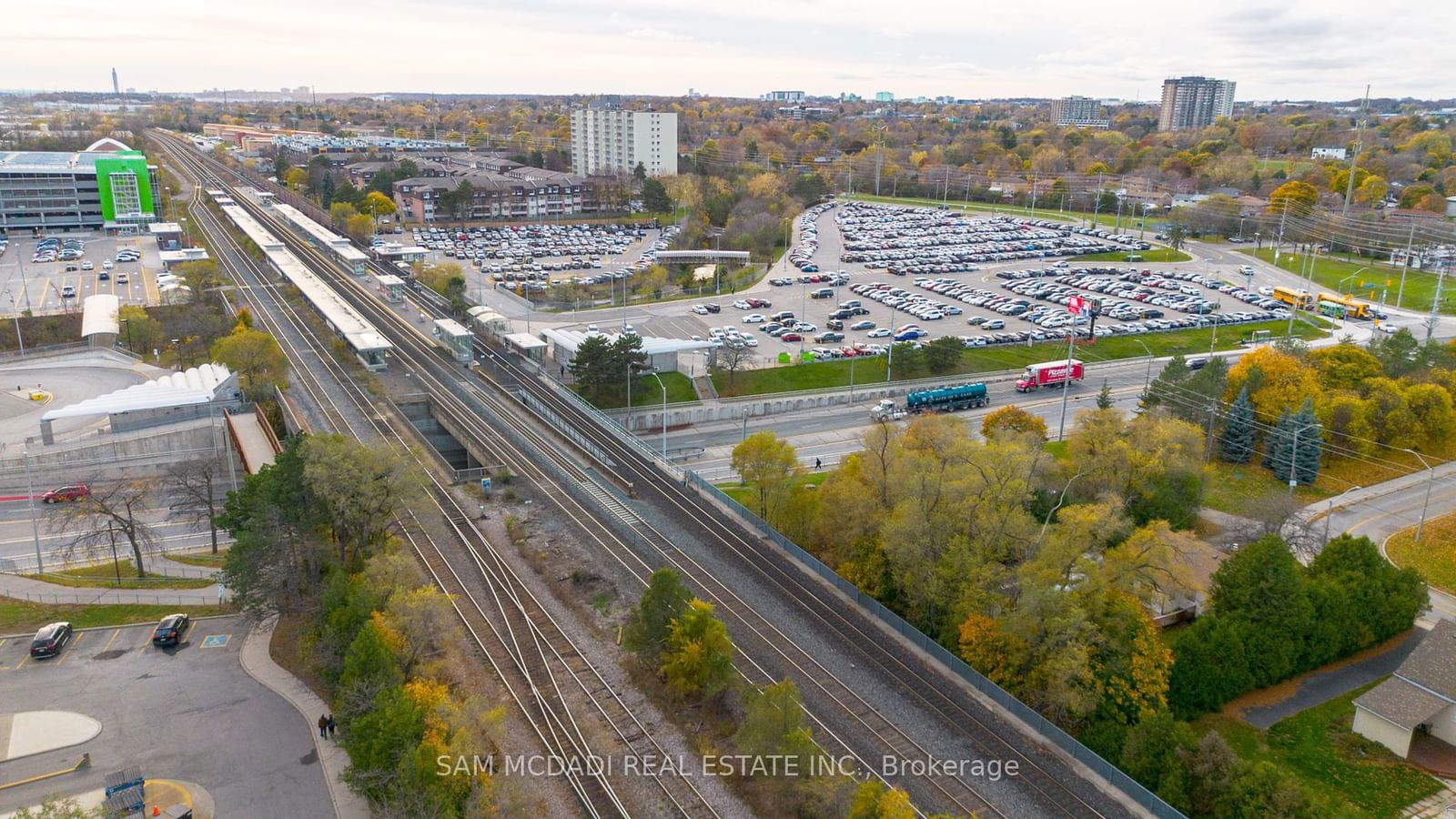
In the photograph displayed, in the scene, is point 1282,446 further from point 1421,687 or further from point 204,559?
point 204,559

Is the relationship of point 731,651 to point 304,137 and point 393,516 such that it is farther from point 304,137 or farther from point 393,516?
point 304,137

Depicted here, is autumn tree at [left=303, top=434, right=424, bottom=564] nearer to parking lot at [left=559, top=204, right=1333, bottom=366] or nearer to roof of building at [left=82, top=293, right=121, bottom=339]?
parking lot at [left=559, top=204, right=1333, bottom=366]

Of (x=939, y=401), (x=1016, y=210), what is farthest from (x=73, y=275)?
(x=1016, y=210)

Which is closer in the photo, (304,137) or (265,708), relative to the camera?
(265,708)

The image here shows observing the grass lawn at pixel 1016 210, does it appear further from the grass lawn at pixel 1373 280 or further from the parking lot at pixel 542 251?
the parking lot at pixel 542 251

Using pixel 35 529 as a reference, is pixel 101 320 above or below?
above

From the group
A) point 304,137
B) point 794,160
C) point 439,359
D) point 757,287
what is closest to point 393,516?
point 439,359
